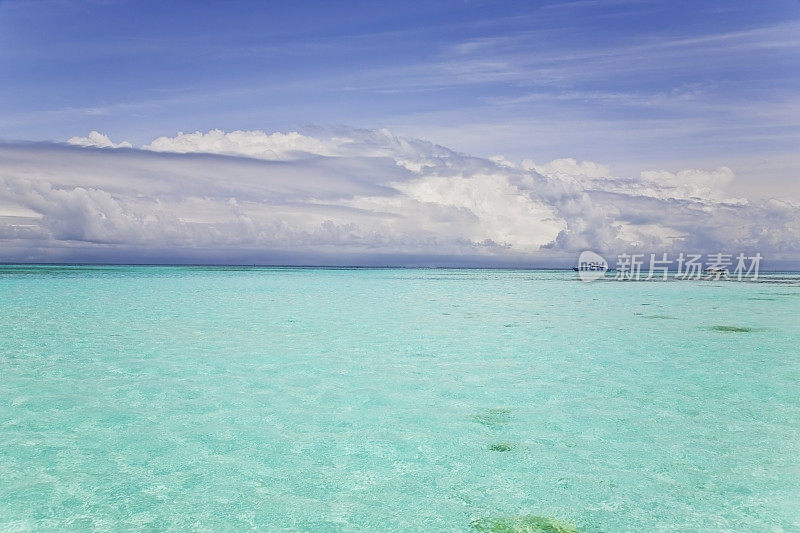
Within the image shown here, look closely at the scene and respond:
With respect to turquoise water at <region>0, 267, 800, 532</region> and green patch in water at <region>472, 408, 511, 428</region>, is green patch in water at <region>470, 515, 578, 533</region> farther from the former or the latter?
green patch in water at <region>472, 408, 511, 428</region>

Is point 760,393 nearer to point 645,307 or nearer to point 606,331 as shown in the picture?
point 606,331

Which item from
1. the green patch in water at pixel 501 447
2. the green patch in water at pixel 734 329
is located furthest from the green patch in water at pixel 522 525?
the green patch in water at pixel 734 329

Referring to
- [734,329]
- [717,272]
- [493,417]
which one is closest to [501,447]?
[493,417]

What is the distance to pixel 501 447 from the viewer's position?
7.24 m

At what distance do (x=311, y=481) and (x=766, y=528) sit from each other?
4316mm

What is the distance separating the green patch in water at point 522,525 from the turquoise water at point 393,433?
5 cm

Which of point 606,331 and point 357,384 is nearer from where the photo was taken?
point 357,384

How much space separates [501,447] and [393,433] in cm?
147

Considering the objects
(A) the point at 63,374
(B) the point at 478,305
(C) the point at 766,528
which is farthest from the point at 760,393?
(B) the point at 478,305

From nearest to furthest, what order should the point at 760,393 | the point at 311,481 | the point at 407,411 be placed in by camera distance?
the point at 311,481 < the point at 407,411 < the point at 760,393

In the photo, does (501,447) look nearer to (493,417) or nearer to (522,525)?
(493,417)

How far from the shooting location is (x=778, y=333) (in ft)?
61.6

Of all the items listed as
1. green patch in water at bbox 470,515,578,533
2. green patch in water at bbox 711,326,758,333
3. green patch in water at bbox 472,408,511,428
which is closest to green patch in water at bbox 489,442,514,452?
green patch in water at bbox 472,408,511,428

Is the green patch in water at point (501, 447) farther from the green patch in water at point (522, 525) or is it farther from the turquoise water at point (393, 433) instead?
the green patch in water at point (522, 525)
